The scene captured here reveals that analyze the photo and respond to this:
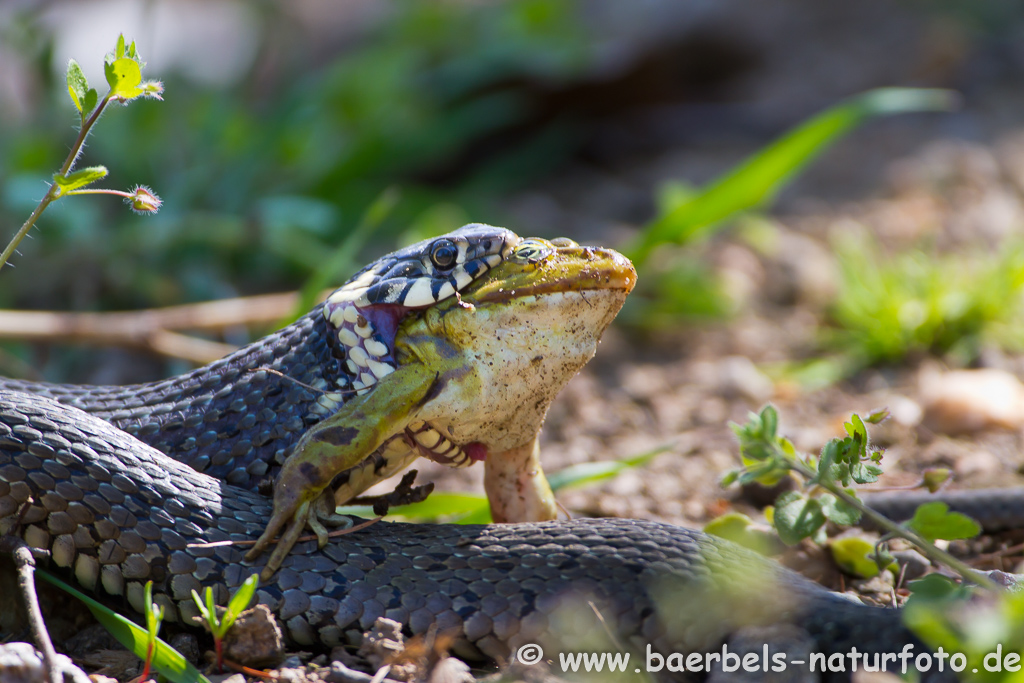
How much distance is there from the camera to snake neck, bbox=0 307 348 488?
2.70m

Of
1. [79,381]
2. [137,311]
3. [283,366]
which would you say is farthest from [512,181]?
[283,366]

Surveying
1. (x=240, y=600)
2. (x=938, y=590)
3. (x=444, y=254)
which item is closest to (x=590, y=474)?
(x=444, y=254)

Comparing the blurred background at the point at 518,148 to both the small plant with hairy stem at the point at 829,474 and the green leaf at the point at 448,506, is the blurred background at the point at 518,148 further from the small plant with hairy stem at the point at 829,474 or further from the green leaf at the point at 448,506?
the small plant with hairy stem at the point at 829,474

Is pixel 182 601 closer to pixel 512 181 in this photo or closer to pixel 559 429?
pixel 559 429

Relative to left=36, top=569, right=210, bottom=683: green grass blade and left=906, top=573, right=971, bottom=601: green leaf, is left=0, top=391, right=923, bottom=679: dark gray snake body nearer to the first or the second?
left=36, top=569, right=210, bottom=683: green grass blade

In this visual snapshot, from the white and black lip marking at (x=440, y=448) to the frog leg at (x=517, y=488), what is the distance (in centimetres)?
17

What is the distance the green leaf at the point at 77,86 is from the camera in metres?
2.42

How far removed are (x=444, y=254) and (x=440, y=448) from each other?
1.84 feet

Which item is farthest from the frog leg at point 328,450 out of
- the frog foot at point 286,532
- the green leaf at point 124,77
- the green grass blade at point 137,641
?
the green leaf at point 124,77

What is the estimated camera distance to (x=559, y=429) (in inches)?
194

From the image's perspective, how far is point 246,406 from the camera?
2756mm

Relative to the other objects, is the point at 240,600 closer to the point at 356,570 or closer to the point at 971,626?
the point at 356,570

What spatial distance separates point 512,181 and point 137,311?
3579 mm

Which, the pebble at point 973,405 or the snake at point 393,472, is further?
the pebble at point 973,405
